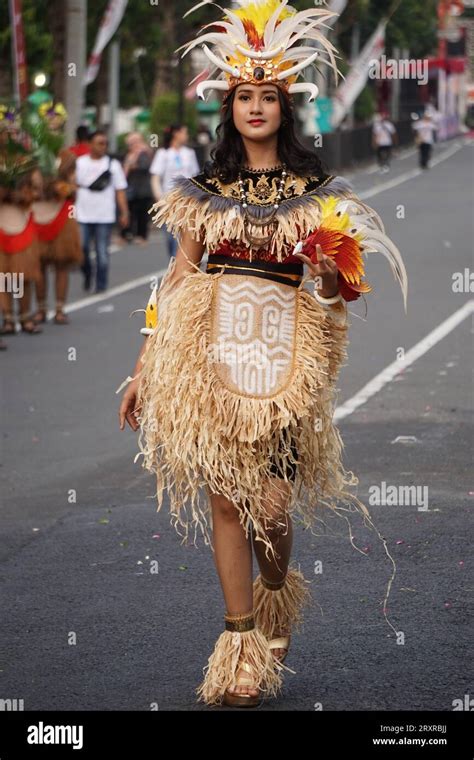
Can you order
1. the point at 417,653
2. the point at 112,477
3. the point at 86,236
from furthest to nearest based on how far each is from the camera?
1. the point at 86,236
2. the point at 112,477
3. the point at 417,653

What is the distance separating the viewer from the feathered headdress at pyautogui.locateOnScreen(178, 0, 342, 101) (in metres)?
5.33

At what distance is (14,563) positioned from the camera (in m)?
7.32

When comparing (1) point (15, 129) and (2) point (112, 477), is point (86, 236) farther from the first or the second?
(2) point (112, 477)

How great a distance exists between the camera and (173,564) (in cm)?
718

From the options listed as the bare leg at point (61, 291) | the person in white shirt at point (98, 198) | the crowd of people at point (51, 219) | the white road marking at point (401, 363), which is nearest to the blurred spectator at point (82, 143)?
the crowd of people at point (51, 219)

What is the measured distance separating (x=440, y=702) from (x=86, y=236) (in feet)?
48.5

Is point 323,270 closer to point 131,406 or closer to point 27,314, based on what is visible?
point 131,406

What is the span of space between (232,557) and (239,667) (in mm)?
359

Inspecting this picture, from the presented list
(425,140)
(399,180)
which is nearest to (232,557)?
(399,180)

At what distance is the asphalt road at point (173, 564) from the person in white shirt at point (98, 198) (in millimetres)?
5394

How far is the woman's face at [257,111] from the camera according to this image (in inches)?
208

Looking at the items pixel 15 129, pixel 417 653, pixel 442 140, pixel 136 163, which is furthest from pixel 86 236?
pixel 442 140

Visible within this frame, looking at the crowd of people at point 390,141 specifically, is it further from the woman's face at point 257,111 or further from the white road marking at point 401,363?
the woman's face at point 257,111
